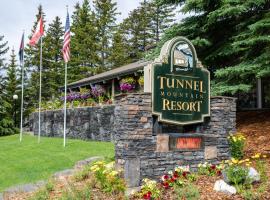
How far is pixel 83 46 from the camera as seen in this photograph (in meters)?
38.7

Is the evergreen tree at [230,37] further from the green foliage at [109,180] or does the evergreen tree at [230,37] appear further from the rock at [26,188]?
the rock at [26,188]

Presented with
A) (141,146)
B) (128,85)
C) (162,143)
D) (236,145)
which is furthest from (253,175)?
(128,85)

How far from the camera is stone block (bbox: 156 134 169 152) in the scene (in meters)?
7.77

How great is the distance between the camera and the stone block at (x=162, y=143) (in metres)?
7.77

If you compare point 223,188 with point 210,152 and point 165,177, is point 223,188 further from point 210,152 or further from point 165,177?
point 210,152

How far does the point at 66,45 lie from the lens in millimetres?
16250

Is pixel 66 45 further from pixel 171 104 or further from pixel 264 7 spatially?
pixel 171 104

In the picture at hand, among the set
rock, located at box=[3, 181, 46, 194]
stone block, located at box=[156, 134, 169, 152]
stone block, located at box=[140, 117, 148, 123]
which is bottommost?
rock, located at box=[3, 181, 46, 194]

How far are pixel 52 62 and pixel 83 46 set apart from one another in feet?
17.9

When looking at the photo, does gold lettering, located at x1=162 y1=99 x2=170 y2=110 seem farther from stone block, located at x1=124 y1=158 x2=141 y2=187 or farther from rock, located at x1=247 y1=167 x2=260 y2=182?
rock, located at x1=247 y1=167 x2=260 y2=182

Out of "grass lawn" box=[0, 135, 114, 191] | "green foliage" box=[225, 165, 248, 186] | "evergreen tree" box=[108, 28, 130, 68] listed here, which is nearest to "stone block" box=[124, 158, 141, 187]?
"green foliage" box=[225, 165, 248, 186]

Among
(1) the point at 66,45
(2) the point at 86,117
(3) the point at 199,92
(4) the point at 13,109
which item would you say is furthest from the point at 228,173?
(4) the point at 13,109

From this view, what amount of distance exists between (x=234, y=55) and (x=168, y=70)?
20.6 ft

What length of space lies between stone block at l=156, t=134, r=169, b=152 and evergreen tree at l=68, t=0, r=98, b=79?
3075 centimetres
